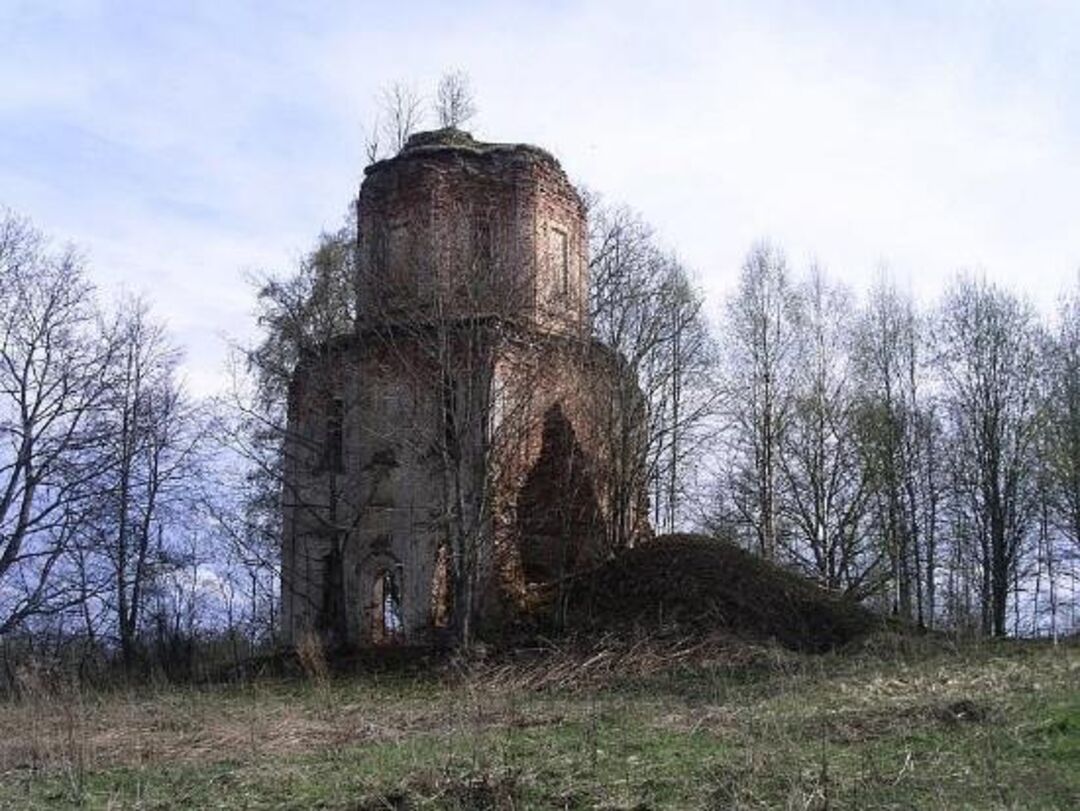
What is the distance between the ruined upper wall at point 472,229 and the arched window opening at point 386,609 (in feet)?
16.9

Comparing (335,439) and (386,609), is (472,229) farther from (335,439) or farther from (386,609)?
(386,609)

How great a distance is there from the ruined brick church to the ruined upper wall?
41 millimetres

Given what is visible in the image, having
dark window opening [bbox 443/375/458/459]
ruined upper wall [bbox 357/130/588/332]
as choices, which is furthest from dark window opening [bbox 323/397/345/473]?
dark window opening [bbox 443/375/458/459]

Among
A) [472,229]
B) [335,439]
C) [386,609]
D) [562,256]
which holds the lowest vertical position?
[386,609]

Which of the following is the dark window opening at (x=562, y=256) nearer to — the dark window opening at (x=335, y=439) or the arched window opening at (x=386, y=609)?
the dark window opening at (x=335, y=439)

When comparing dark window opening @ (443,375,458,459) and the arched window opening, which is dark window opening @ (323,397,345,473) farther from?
dark window opening @ (443,375,458,459)

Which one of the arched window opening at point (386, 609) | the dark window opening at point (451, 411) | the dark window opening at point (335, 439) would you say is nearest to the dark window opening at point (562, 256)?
the dark window opening at point (451, 411)

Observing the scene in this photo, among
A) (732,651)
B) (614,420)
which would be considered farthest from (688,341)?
(732,651)

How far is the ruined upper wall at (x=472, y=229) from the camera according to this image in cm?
2231

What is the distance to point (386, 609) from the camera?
2464cm

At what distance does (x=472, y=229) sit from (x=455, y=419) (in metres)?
4.59

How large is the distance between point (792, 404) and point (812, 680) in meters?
18.3

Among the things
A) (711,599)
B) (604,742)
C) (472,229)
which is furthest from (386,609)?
(604,742)

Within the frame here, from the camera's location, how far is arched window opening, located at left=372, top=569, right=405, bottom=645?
2330 centimetres
